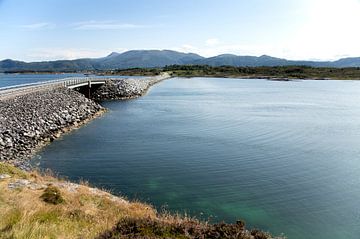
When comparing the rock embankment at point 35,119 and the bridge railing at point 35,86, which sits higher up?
the bridge railing at point 35,86

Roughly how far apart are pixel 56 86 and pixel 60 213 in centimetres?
5769

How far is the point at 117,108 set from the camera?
65.1 meters

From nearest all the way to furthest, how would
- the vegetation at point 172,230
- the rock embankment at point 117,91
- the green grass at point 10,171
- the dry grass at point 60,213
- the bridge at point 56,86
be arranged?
the vegetation at point 172,230
the dry grass at point 60,213
the green grass at point 10,171
the bridge at point 56,86
the rock embankment at point 117,91

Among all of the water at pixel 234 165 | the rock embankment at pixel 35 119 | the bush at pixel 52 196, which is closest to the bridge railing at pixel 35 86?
the rock embankment at pixel 35 119

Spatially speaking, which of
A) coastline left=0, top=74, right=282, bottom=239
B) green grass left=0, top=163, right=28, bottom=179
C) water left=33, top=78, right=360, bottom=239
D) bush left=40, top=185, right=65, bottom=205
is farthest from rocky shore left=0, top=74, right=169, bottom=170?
bush left=40, top=185, right=65, bottom=205

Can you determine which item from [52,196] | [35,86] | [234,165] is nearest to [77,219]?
[52,196]

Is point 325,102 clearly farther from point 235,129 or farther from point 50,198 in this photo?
point 50,198

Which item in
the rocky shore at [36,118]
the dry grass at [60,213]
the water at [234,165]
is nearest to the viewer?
the dry grass at [60,213]

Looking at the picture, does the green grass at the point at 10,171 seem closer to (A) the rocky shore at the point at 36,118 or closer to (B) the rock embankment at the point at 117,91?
(A) the rocky shore at the point at 36,118

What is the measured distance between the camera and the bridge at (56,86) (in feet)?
169

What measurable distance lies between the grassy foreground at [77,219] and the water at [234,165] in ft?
16.3

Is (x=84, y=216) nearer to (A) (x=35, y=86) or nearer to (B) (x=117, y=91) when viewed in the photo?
(A) (x=35, y=86)

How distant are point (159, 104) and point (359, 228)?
55177 millimetres

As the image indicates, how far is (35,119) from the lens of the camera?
39000 mm
